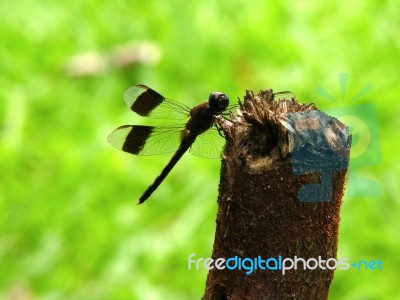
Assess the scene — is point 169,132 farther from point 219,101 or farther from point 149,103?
point 219,101

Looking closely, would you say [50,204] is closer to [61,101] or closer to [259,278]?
[61,101]

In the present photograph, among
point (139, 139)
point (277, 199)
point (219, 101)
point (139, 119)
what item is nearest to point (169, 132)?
point (139, 139)

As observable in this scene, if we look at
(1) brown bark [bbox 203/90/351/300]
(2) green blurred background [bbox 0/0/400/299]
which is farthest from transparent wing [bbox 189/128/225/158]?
(2) green blurred background [bbox 0/0/400/299]

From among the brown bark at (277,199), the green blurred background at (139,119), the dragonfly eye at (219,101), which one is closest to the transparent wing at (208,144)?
the dragonfly eye at (219,101)

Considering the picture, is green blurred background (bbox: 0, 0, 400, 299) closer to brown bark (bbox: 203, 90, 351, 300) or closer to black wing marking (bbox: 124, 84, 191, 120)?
black wing marking (bbox: 124, 84, 191, 120)

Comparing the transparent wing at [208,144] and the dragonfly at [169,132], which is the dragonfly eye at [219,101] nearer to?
the dragonfly at [169,132]

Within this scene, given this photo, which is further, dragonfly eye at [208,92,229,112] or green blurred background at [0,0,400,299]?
green blurred background at [0,0,400,299]
